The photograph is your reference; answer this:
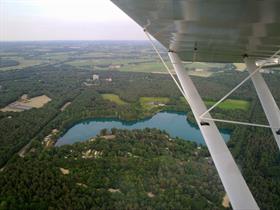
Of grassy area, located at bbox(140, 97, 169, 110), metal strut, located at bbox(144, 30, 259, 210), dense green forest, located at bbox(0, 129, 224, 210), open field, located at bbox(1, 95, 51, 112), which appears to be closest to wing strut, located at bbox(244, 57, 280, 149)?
metal strut, located at bbox(144, 30, 259, 210)

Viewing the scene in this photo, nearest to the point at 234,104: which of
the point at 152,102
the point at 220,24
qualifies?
the point at 152,102

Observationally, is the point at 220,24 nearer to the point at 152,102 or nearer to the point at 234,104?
the point at 234,104

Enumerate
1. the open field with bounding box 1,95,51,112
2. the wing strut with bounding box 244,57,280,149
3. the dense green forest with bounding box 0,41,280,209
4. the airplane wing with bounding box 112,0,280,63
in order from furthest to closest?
the open field with bounding box 1,95,51,112 → the dense green forest with bounding box 0,41,280,209 → the wing strut with bounding box 244,57,280,149 → the airplane wing with bounding box 112,0,280,63

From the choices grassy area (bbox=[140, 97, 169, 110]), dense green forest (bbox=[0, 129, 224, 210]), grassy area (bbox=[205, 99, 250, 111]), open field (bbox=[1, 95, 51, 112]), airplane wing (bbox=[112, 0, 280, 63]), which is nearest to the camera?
airplane wing (bbox=[112, 0, 280, 63])

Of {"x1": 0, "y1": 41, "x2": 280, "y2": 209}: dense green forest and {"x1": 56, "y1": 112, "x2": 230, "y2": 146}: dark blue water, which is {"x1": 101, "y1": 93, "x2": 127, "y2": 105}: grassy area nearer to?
{"x1": 0, "y1": 41, "x2": 280, "y2": 209}: dense green forest

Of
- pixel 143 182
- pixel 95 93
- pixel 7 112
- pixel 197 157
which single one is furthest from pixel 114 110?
pixel 143 182

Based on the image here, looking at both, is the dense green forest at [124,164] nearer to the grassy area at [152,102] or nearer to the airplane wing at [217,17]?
the grassy area at [152,102]

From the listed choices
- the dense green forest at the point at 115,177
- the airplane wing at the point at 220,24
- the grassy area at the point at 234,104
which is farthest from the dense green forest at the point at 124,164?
the airplane wing at the point at 220,24
